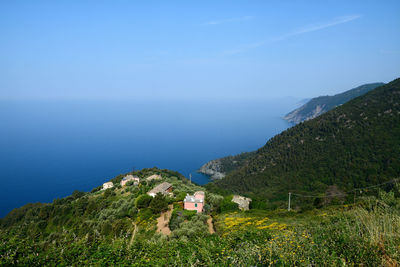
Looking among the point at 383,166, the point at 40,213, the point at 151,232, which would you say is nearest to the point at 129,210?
the point at 151,232

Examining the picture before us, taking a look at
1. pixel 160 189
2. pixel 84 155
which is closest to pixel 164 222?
pixel 160 189

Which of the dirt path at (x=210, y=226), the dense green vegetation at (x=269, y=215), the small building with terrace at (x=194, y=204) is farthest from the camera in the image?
the small building with terrace at (x=194, y=204)

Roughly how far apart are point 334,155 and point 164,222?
58.8 meters

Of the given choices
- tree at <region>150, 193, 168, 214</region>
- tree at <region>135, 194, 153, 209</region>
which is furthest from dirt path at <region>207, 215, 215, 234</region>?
tree at <region>135, 194, 153, 209</region>

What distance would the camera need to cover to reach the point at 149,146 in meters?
151

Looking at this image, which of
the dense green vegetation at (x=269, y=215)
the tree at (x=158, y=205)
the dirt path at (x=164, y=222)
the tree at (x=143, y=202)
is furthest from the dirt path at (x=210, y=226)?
the tree at (x=143, y=202)

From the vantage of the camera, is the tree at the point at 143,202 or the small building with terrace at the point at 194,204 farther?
the tree at the point at 143,202

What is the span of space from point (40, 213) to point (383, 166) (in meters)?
72.0

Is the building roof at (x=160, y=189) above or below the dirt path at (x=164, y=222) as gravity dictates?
below

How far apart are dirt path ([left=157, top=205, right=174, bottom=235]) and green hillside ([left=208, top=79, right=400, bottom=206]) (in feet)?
97.5

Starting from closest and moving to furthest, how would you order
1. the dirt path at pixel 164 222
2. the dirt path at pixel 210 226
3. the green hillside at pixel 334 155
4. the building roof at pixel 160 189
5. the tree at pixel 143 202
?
the dirt path at pixel 210 226 < the dirt path at pixel 164 222 < the tree at pixel 143 202 < the building roof at pixel 160 189 < the green hillside at pixel 334 155

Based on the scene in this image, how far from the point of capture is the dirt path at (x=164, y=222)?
19.1 meters

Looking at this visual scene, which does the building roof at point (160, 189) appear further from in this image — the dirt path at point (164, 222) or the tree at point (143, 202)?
the dirt path at point (164, 222)

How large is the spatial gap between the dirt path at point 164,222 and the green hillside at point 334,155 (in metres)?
29.7
